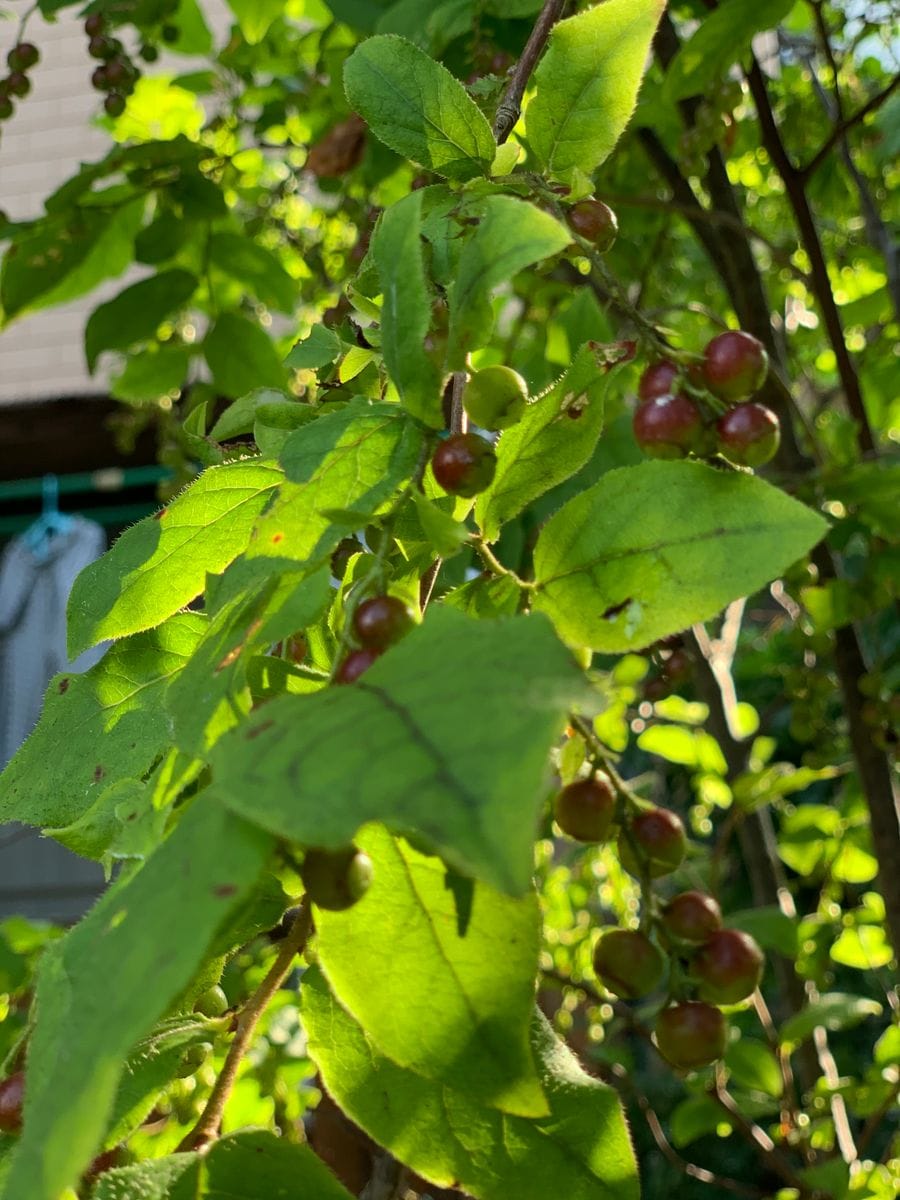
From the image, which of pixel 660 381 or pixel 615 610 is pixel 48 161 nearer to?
pixel 660 381

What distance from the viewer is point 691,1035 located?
1.49 ft

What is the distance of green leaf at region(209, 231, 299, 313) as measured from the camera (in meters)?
1.21

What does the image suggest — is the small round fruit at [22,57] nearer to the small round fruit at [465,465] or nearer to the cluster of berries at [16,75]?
the cluster of berries at [16,75]

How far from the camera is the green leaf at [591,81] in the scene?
0.46 metres

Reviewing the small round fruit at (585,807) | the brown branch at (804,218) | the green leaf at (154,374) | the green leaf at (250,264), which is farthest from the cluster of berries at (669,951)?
the green leaf at (154,374)

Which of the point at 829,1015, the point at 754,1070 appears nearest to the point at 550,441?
the point at 829,1015

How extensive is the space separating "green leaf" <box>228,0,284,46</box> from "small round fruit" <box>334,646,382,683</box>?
4.33 feet

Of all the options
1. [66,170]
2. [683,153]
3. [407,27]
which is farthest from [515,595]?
[66,170]

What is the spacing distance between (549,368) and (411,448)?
872 mm

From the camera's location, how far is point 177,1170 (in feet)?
1.25

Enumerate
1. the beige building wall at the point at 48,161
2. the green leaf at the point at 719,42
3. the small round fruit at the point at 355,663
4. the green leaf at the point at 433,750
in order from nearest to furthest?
the green leaf at the point at 433,750 < the small round fruit at the point at 355,663 < the green leaf at the point at 719,42 < the beige building wall at the point at 48,161

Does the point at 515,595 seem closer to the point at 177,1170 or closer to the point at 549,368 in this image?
the point at 177,1170

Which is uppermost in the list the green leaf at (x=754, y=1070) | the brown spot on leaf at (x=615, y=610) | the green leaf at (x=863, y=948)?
the brown spot on leaf at (x=615, y=610)

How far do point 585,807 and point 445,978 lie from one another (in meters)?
0.11
